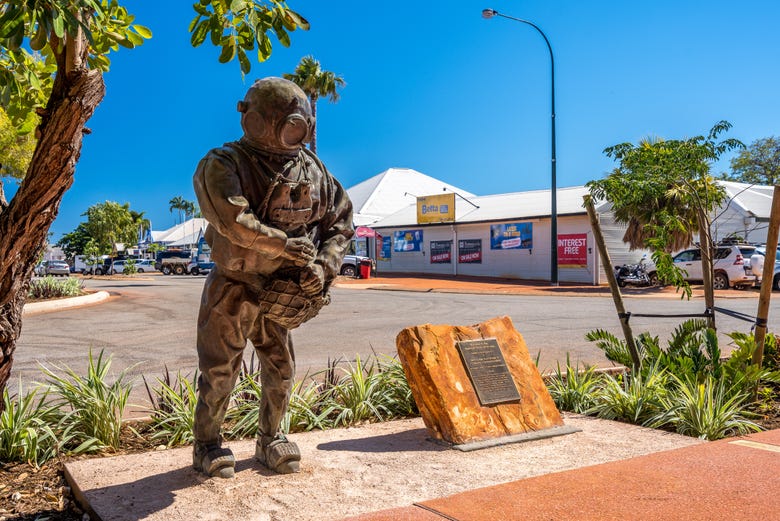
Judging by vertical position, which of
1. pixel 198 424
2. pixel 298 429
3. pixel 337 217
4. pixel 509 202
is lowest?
pixel 298 429

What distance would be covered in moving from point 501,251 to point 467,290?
29.3 ft

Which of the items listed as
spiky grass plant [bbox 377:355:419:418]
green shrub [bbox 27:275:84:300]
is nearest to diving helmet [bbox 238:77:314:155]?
spiky grass plant [bbox 377:355:419:418]

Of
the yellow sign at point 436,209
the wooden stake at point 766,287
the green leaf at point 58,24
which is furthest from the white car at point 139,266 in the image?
the green leaf at point 58,24

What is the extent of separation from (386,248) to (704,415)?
113ft

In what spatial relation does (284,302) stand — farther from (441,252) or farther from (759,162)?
(759,162)

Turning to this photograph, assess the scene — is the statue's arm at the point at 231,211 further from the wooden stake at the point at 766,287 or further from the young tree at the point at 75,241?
the young tree at the point at 75,241

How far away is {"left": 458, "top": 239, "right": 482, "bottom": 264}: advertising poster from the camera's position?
110 ft

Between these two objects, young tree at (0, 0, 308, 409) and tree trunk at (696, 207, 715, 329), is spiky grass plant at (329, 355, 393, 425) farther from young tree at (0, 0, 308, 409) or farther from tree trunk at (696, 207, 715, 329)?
tree trunk at (696, 207, 715, 329)

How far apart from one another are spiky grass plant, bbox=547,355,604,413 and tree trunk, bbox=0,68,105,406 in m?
4.22

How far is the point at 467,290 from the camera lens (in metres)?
23.9

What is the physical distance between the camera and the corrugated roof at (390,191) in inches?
1742

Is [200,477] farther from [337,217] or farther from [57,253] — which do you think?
[57,253]

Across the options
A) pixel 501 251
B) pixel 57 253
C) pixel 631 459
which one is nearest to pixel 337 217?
pixel 631 459

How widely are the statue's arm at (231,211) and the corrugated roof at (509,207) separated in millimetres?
26312
